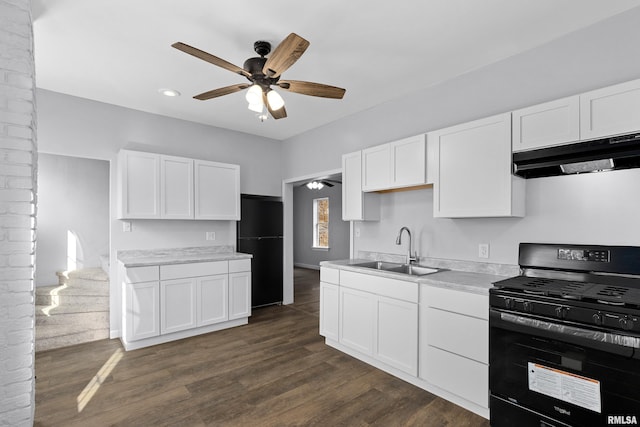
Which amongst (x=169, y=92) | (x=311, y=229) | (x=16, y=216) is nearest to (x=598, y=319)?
(x=16, y=216)

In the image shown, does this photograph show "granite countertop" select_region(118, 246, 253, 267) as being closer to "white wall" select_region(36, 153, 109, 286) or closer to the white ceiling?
"white wall" select_region(36, 153, 109, 286)

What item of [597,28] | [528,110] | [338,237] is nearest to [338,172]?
[528,110]

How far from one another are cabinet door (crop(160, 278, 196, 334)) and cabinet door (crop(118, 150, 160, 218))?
862 millimetres

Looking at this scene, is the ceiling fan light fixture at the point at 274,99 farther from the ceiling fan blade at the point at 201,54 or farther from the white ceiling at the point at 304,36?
the white ceiling at the point at 304,36

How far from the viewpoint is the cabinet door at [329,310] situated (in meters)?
3.39

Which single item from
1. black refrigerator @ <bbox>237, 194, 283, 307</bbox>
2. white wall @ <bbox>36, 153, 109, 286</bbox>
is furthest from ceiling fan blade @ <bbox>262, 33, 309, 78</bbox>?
black refrigerator @ <bbox>237, 194, 283, 307</bbox>

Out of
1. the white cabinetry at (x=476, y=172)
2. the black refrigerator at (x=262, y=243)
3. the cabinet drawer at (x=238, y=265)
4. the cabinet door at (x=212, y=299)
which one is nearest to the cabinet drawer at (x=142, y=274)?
the cabinet door at (x=212, y=299)

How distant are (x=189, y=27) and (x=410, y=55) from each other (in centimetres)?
173

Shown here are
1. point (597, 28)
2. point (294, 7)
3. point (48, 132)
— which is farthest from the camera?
point (48, 132)

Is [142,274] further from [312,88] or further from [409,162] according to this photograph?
[409,162]

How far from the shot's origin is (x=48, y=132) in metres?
3.43

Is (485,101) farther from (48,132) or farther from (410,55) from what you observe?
(48,132)

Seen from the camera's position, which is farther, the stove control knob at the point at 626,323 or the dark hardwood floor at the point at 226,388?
the dark hardwood floor at the point at 226,388

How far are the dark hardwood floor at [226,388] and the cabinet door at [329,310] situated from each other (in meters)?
0.18
